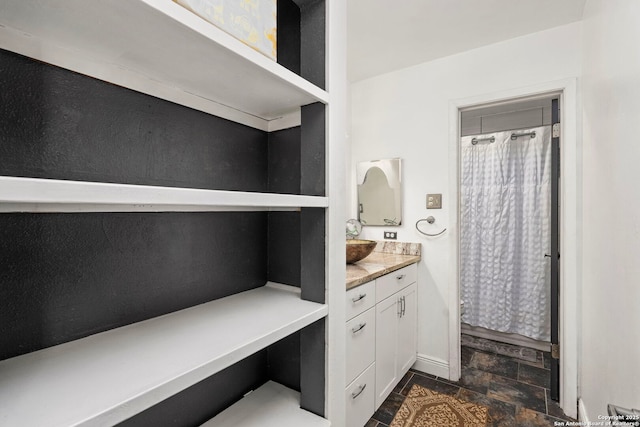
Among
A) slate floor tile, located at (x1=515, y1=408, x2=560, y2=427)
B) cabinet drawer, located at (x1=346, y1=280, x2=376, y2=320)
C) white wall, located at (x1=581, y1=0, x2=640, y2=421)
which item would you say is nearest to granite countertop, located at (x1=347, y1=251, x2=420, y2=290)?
cabinet drawer, located at (x1=346, y1=280, x2=376, y2=320)

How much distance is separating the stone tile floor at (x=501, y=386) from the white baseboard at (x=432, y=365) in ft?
0.13

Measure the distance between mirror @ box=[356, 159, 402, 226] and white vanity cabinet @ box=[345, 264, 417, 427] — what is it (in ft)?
1.76

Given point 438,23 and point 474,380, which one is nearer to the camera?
point 438,23

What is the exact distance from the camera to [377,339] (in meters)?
1.78

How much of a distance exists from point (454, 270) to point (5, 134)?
247 centimetres

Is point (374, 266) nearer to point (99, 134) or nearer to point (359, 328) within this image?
point (359, 328)

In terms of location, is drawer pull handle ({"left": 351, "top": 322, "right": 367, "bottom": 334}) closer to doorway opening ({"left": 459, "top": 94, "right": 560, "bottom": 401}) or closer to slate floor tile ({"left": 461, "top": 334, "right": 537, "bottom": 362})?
doorway opening ({"left": 459, "top": 94, "right": 560, "bottom": 401})

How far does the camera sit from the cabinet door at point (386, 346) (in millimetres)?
1797

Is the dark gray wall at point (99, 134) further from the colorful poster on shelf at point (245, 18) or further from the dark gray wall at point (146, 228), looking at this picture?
the colorful poster on shelf at point (245, 18)

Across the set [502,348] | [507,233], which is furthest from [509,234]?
[502,348]

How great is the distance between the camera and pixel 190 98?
0.85 metres

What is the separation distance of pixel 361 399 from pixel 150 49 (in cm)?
180

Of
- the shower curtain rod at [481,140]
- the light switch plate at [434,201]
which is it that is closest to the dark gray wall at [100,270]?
the light switch plate at [434,201]

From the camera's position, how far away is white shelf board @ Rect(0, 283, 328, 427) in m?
0.44
